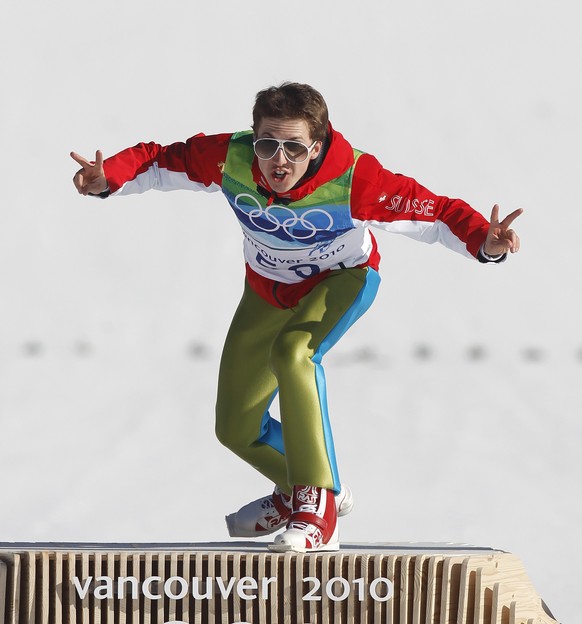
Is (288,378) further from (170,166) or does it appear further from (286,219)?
(170,166)

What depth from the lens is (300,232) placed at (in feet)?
14.8

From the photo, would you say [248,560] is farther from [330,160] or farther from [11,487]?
[11,487]

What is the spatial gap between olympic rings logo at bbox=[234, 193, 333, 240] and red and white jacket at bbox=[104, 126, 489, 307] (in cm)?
2

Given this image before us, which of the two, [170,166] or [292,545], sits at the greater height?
[170,166]

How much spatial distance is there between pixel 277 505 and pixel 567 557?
4.48ft

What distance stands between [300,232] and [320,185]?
16cm

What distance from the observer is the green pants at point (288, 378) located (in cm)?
443

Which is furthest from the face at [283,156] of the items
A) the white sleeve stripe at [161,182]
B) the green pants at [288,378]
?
the green pants at [288,378]

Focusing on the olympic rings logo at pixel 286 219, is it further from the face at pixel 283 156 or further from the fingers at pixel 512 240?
the fingers at pixel 512 240

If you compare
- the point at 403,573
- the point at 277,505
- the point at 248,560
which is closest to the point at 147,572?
the point at 248,560

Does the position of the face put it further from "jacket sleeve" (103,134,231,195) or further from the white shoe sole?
the white shoe sole

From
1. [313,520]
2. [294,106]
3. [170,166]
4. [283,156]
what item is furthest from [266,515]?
[294,106]

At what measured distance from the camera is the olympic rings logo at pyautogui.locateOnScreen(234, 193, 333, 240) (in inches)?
176

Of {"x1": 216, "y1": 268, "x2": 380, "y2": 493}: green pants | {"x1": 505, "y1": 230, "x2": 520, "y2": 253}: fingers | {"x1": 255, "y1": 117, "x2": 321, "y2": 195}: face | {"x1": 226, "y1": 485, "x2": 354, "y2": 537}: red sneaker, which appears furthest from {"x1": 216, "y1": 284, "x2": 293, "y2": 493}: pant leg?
{"x1": 505, "y1": 230, "x2": 520, "y2": 253}: fingers
